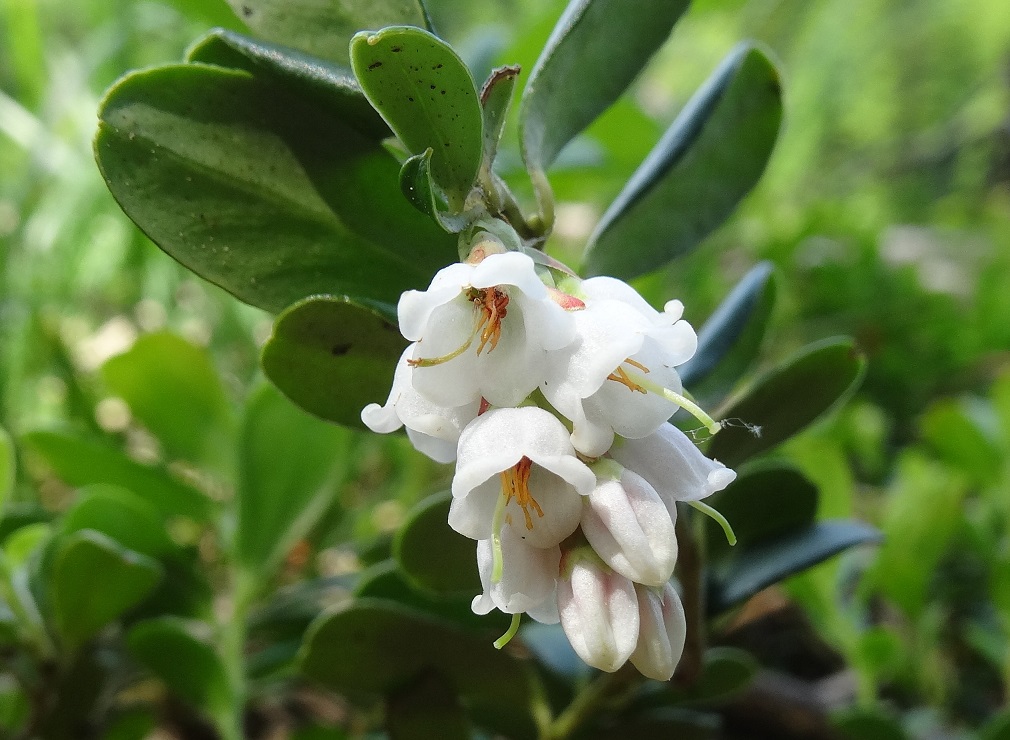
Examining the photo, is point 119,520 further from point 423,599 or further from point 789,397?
point 789,397

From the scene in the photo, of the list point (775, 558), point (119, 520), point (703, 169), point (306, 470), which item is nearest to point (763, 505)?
point (775, 558)

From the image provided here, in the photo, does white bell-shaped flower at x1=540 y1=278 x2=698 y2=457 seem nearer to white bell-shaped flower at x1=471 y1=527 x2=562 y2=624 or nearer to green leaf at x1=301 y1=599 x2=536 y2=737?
white bell-shaped flower at x1=471 y1=527 x2=562 y2=624

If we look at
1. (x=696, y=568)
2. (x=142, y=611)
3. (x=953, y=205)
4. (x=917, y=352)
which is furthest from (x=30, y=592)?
(x=953, y=205)

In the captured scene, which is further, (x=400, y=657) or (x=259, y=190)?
(x=400, y=657)

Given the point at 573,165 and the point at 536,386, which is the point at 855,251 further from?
the point at 536,386

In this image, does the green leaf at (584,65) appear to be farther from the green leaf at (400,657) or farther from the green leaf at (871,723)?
the green leaf at (871,723)
